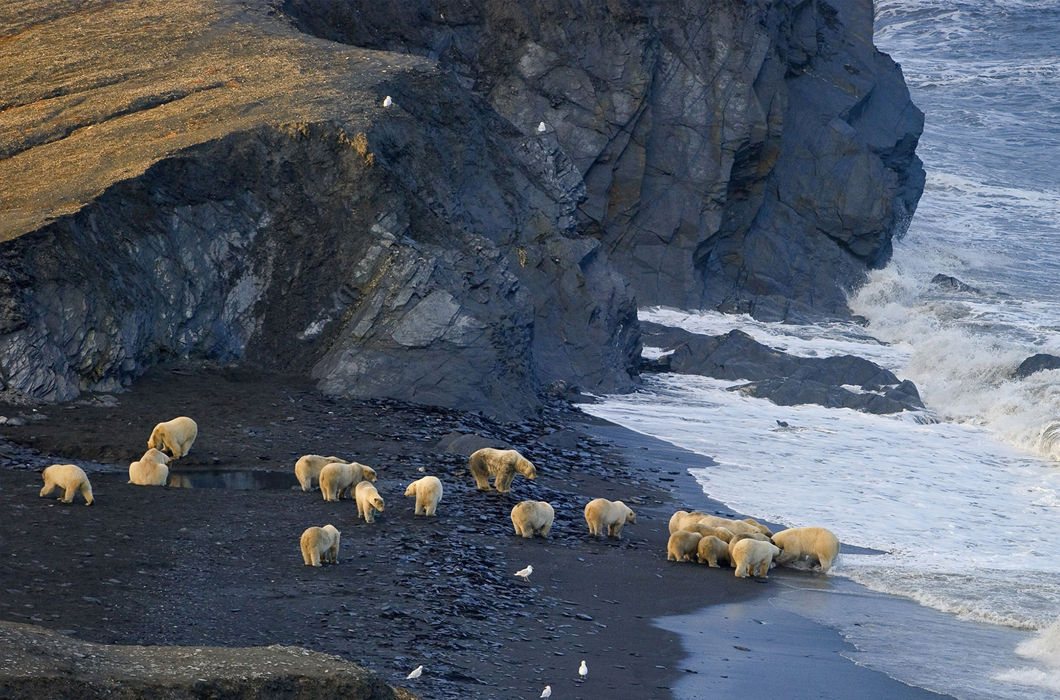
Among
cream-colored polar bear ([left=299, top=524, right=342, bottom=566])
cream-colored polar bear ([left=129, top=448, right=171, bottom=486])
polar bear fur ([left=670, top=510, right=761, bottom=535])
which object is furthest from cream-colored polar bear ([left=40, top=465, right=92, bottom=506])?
polar bear fur ([left=670, top=510, right=761, bottom=535])

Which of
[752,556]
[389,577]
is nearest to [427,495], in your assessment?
[389,577]

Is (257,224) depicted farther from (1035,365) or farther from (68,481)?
(1035,365)

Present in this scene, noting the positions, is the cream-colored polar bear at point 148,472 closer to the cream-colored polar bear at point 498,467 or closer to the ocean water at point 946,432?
the cream-colored polar bear at point 498,467

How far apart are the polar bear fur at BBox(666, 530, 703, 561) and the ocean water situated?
156cm

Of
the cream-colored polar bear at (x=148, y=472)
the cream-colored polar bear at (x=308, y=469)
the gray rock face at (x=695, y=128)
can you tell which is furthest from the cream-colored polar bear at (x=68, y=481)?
the gray rock face at (x=695, y=128)

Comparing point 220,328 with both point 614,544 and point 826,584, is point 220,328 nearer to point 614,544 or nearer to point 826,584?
point 614,544

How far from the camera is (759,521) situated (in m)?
14.8

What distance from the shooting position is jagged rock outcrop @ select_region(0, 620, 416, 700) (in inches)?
216

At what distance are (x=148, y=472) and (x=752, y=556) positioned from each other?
577 cm

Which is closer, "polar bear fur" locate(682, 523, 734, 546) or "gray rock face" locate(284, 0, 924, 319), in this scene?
"polar bear fur" locate(682, 523, 734, 546)

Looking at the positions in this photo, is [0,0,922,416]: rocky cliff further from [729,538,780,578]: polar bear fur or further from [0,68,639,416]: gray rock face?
[729,538,780,578]: polar bear fur

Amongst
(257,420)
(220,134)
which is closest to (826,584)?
(257,420)

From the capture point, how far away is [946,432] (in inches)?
887

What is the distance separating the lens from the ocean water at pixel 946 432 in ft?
39.4
